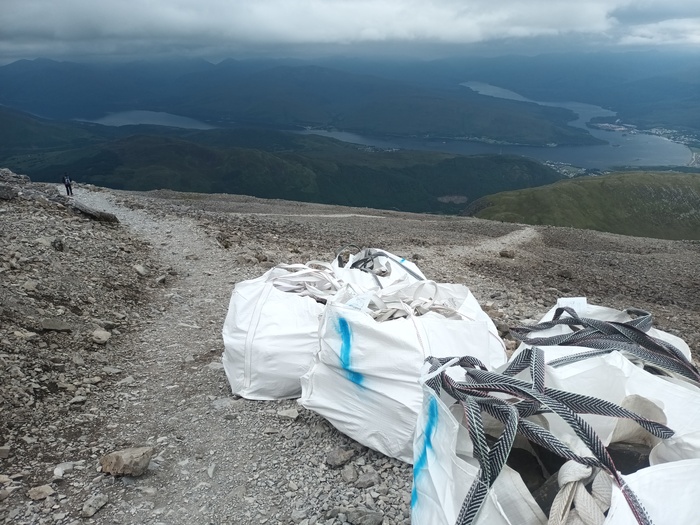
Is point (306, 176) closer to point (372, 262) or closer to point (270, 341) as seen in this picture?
point (372, 262)

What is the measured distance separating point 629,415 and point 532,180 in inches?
7894

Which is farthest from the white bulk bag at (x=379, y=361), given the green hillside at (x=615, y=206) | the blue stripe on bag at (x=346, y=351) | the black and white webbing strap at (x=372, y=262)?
the green hillside at (x=615, y=206)

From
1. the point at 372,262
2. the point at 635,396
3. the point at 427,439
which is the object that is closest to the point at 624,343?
the point at 635,396

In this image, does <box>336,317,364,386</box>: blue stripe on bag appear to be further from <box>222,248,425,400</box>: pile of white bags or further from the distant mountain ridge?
the distant mountain ridge

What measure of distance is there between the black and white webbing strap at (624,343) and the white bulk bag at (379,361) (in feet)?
1.77

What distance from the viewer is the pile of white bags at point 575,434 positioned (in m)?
1.74

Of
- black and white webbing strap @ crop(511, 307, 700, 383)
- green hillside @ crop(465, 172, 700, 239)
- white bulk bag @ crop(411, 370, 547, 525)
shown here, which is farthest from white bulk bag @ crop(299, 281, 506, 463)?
green hillside @ crop(465, 172, 700, 239)

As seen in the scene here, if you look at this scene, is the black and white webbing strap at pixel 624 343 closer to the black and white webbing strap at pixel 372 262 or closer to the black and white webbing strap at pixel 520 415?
the black and white webbing strap at pixel 520 415

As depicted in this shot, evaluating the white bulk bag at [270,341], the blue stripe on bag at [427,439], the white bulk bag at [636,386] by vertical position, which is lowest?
the white bulk bag at [270,341]

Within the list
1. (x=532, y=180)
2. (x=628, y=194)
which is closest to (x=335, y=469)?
(x=628, y=194)

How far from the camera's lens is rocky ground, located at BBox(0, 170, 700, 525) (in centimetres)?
345

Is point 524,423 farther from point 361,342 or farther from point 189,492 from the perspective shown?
point 189,492

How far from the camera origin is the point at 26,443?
4078 millimetres

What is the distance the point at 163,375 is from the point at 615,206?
105614 millimetres
